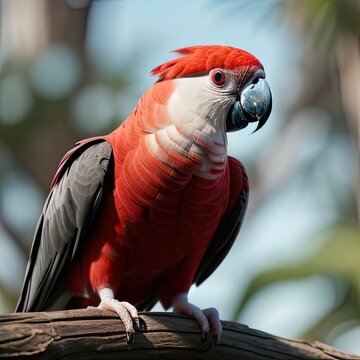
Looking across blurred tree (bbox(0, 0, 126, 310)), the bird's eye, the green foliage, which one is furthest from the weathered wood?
blurred tree (bbox(0, 0, 126, 310))

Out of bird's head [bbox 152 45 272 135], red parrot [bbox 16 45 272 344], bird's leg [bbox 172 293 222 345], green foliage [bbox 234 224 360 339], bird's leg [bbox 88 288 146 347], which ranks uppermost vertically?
bird's head [bbox 152 45 272 135]

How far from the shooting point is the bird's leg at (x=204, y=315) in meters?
4.35

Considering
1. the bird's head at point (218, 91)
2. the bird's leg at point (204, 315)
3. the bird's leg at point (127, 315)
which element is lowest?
the bird's leg at point (204, 315)

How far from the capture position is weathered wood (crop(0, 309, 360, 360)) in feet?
12.0

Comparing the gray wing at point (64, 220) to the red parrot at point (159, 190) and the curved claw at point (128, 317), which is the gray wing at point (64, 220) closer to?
the red parrot at point (159, 190)

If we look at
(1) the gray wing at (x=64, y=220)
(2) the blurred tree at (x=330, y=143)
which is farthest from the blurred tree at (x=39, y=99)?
(1) the gray wing at (x=64, y=220)

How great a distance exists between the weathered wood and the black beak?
1171 mm

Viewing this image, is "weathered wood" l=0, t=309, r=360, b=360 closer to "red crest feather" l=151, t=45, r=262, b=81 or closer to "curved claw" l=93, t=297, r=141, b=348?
"curved claw" l=93, t=297, r=141, b=348

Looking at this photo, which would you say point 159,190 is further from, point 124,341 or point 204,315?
point 124,341

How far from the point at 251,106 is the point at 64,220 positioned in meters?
1.33

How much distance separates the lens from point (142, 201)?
4480mm

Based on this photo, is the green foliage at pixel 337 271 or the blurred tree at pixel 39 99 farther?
the blurred tree at pixel 39 99

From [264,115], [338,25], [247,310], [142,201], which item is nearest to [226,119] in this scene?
[264,115]

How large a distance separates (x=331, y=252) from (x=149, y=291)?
204 inches
